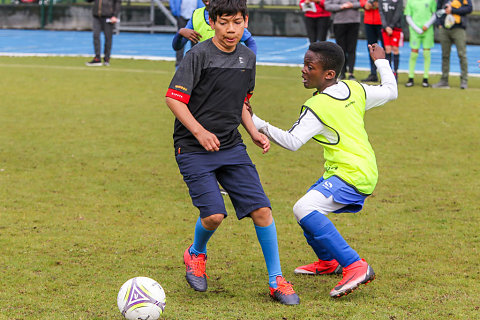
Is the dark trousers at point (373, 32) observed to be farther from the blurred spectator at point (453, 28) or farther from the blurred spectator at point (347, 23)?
the blurred spectator at point (453, 28)

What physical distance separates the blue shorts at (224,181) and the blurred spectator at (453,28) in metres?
11.0

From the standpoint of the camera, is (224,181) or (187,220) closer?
Result: (224,181)

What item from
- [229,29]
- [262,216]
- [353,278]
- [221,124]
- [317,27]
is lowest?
[353,278]

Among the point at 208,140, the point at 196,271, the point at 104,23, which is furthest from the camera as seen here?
the point at 104,23

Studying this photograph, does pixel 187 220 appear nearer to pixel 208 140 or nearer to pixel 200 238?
pixel 200 238

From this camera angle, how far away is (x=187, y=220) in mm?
6367

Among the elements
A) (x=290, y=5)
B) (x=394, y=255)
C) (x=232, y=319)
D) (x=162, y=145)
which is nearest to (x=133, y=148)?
(x=162, y=145)

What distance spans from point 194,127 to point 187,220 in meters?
2.12

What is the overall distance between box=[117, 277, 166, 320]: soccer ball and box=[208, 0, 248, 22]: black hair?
161cm

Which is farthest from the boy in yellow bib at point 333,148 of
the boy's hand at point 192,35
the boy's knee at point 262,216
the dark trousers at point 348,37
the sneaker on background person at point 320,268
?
the dark trousers at point 348,37

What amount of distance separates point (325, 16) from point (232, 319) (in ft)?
40.8

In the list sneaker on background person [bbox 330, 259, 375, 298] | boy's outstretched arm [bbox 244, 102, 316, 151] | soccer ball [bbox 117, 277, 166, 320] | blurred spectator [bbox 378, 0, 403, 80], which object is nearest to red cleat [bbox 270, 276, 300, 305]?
sneaker on background person [bbox 330, 259, 375, 298]

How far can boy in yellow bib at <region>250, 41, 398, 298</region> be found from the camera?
4.56 meters

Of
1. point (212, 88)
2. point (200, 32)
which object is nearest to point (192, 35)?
point (200, 32)
